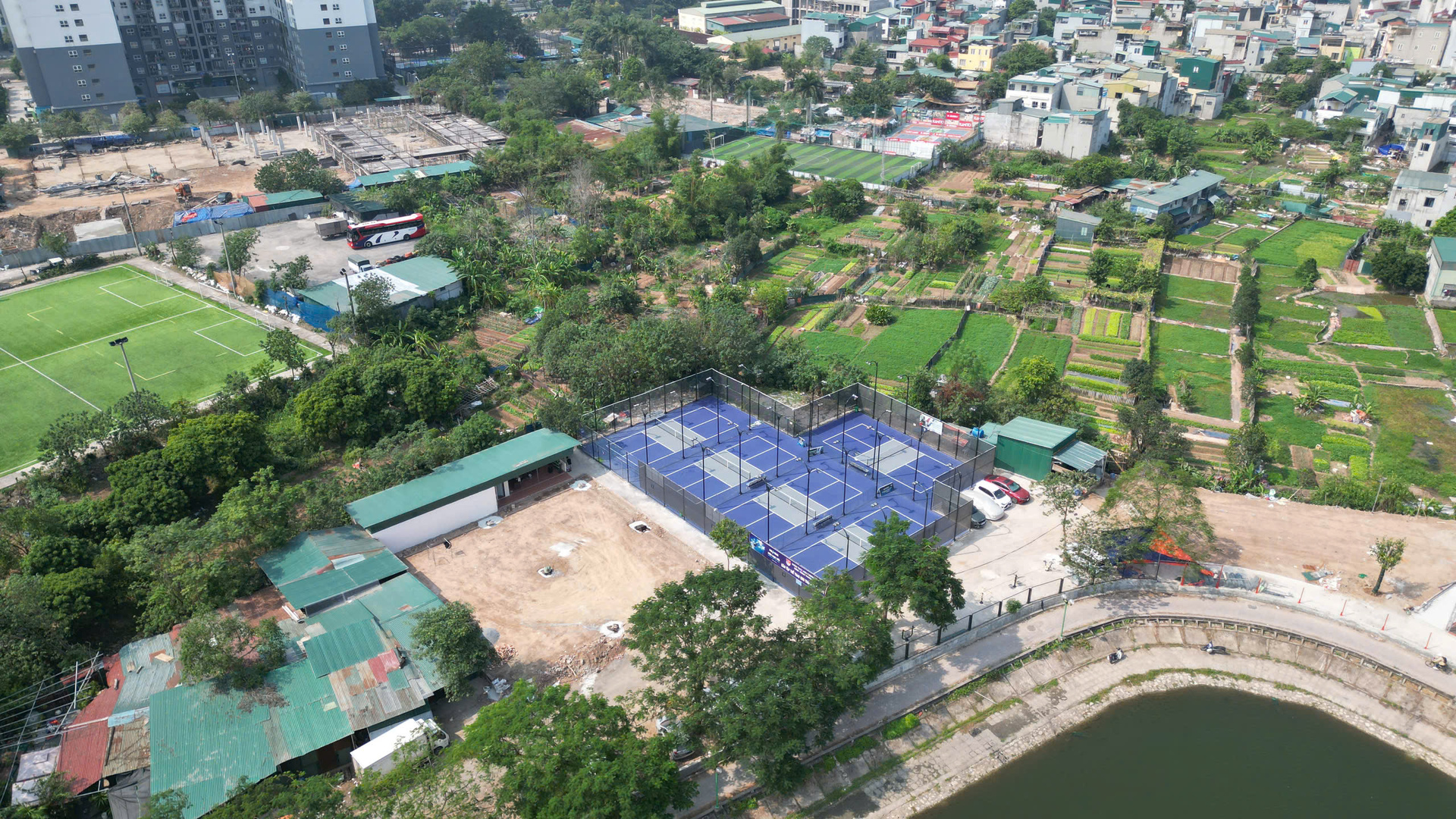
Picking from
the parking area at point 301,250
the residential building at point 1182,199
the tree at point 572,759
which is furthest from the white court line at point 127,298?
the residential building at point 1182,199

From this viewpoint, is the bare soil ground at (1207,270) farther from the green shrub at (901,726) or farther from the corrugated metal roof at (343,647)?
the corrugated metal roof at (343,647)

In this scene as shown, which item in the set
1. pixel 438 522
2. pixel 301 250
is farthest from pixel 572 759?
pixel 301 250

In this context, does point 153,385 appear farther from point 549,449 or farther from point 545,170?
point 545,170

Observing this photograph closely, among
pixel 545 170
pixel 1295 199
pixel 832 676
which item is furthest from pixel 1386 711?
pixel 545 170

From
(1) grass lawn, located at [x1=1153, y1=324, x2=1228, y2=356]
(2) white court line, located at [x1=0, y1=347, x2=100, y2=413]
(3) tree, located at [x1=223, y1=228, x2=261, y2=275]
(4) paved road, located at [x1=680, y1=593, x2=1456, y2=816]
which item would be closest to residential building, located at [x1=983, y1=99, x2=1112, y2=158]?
(1) grass lawn, located at [x1=1153, y1=324, x2=1228, y2=356]

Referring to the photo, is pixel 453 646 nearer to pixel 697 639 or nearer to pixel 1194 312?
pixel 697 639

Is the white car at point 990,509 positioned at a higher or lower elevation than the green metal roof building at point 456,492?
Result: lower
